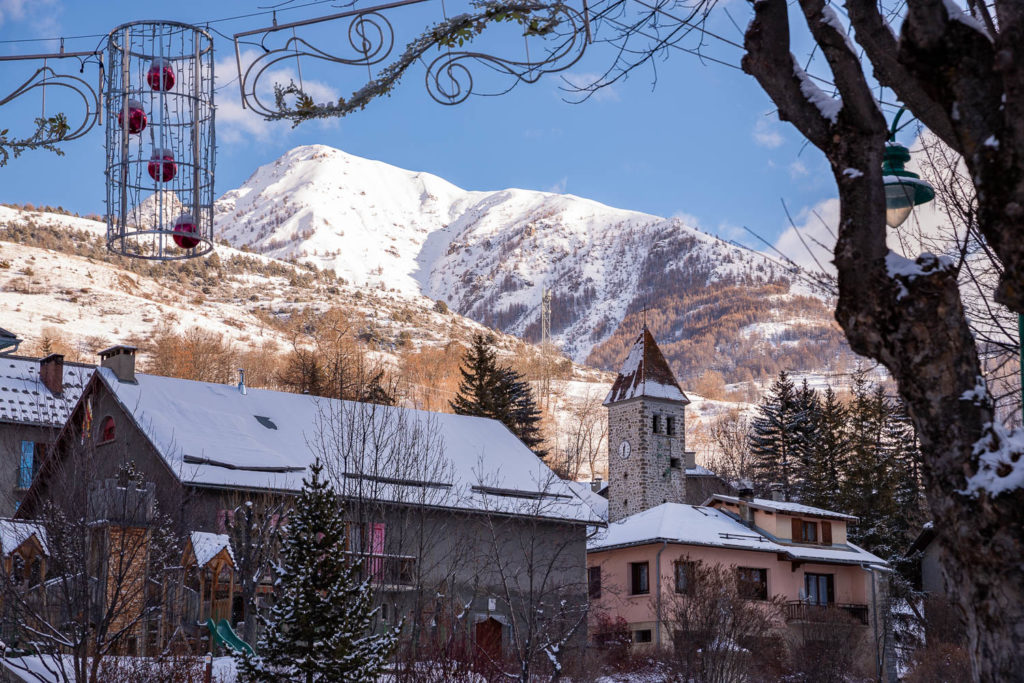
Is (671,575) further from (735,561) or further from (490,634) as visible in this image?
(490,634)

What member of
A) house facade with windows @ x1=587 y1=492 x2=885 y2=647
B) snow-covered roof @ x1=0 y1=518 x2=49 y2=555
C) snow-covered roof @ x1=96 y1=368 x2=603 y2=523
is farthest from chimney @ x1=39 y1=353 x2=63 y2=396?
house facade with windows @ x1=587 y1=492 x2=885 y2=647

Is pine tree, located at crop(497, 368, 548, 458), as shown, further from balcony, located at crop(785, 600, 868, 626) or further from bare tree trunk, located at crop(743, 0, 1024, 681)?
bare tree trunk, located at crop(743, 0, 1024, 681)

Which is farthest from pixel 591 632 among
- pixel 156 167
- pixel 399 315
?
pixel 399 315

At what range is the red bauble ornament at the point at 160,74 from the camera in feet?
24.6

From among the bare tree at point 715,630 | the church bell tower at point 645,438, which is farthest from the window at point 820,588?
the church bell tower at point 645,438

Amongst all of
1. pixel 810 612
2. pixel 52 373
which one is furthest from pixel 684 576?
pixel 52 373

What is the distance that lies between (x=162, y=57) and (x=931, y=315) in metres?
5.31

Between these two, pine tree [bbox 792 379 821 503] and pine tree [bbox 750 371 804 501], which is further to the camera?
pine tree [bbox 750 371 804 501]

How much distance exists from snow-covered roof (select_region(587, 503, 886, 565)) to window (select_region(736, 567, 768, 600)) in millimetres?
800

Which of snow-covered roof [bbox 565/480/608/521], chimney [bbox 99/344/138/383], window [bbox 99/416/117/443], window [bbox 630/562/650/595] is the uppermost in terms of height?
chimney [bbox 99/344/138/383]

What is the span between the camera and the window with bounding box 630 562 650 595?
37.0 metres

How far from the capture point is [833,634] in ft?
111

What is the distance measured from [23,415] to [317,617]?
2064cm

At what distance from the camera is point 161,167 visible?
7.44 metres
